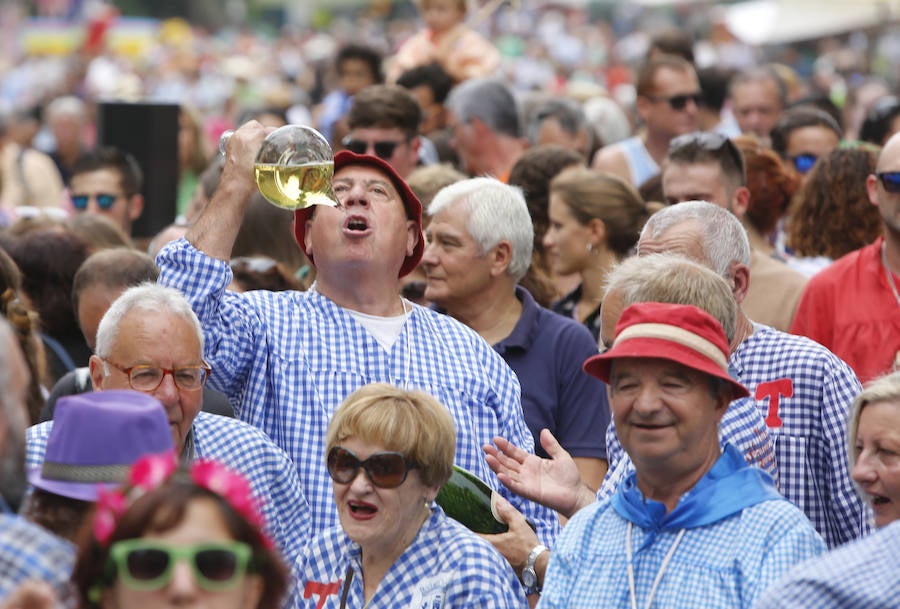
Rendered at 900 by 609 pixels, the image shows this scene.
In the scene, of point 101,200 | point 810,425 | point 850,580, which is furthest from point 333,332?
point 101,200

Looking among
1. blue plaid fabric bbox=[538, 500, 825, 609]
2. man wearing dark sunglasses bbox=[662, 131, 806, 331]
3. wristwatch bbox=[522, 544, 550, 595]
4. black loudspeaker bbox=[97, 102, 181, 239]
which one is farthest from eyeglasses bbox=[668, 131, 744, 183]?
black loudspeaker bbox=[97, 102, 181, 239]

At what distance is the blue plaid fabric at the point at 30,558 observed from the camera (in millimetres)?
2990

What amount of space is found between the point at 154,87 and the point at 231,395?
65.0ft

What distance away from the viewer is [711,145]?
672cm

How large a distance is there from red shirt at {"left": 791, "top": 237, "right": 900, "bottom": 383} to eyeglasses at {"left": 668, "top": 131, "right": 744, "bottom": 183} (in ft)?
2.63

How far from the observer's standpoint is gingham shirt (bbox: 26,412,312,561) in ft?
15.0

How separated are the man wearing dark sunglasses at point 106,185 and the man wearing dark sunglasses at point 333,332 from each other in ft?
12.8

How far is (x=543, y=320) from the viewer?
6004 millimetres

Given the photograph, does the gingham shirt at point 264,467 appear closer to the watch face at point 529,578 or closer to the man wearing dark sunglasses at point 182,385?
the man wearing dark sunglasses at point 182,385

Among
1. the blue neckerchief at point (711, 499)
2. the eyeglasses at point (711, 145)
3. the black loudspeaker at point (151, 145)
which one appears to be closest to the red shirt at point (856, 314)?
the eyeglasses at point (711, 145)

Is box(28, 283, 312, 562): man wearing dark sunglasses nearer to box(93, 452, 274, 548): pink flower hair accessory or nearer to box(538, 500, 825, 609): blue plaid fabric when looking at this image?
box(538, 500, 825, 609): blue plaid fabric

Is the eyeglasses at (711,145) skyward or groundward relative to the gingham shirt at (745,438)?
skyward

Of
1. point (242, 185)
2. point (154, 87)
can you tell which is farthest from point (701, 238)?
point (154, 87)

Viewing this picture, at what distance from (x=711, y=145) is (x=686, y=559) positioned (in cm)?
324
